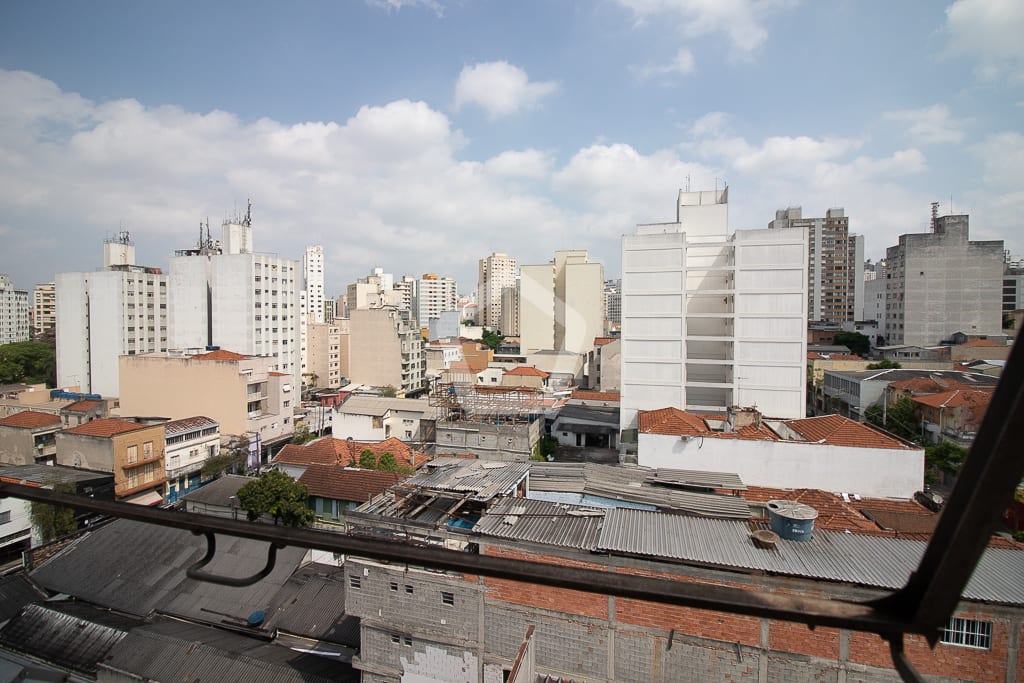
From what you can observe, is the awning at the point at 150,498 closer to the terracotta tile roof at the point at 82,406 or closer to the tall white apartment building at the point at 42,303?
the terracotta tile roof at the point at 82,406

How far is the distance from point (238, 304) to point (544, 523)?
22621 mm

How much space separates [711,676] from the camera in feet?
16.1

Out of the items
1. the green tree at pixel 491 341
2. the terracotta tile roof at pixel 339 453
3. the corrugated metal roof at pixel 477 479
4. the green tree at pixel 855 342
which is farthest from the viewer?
the green tree at pixel 491 341

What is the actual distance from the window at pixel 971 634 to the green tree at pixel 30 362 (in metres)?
36.6

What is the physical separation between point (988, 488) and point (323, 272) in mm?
55290

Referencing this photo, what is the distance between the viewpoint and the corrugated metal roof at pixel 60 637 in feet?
24.8

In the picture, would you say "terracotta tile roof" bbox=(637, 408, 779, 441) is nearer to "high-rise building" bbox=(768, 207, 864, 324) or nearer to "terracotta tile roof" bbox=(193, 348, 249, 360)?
"terracotta tile roof" bbox=(193, 348, 249, 360)

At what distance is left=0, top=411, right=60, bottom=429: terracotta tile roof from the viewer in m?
15.8

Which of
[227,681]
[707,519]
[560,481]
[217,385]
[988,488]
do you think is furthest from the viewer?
[217,385]

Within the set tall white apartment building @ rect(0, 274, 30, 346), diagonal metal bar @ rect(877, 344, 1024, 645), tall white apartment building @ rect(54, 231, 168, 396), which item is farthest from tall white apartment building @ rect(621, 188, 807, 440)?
tall white apartment building @ rect(0, 274, 30, 346)

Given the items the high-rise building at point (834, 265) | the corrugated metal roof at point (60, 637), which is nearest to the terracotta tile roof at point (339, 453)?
the corrugated metal roof at point (60, 637)

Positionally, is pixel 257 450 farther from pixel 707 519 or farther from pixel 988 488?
pixel 988 488

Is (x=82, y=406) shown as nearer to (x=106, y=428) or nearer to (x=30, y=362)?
(x=106, y=428)

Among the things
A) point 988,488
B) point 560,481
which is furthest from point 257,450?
point 988,488
